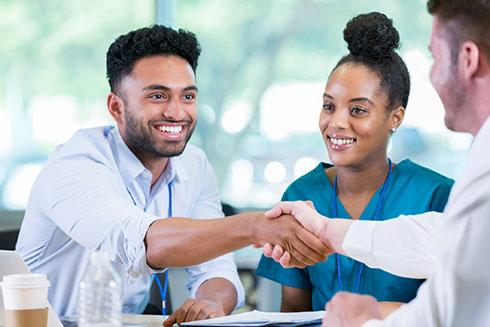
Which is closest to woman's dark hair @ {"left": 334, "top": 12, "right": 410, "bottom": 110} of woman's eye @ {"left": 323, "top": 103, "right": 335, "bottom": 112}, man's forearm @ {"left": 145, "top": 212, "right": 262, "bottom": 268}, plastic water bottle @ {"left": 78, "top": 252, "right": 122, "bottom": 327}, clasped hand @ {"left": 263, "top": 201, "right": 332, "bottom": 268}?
woman's eye @ {"left": 323, "top": 103, "right": 335, "bottom": 112}

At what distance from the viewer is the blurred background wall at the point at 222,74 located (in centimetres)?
427

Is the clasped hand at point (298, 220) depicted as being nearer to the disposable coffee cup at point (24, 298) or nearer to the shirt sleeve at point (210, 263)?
the shirt sleeve at point (210, 263)

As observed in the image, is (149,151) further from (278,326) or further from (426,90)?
(426,90)

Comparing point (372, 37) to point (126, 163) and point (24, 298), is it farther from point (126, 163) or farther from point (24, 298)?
point (24, 298)

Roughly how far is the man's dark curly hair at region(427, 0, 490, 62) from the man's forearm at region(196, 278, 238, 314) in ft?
4.60

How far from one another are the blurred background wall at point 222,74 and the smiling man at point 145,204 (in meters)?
1.14

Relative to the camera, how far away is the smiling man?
2402mm

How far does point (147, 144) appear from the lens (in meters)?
2.90

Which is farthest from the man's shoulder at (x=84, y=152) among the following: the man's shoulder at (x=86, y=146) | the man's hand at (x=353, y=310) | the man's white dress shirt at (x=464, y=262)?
the man's white dress shirt at (x=464, y=262)

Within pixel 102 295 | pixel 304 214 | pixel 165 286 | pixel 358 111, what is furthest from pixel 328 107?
pixel 102 295

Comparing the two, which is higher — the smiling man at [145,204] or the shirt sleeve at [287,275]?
the smiling man at [145,204]

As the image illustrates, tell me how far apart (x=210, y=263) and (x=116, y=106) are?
623mm

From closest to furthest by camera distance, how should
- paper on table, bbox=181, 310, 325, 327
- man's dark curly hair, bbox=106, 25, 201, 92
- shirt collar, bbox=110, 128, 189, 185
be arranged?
1. paper on table, bbox=181, 310, 325, 327
2. shirt collar, bbox=110, 128, 189, 185
3. man's dark curly hair, bbox=106, 25, 201, 92

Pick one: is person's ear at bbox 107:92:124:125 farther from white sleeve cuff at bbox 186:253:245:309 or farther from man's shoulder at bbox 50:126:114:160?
white sleeve cuff at bbox 186:253:245:309
